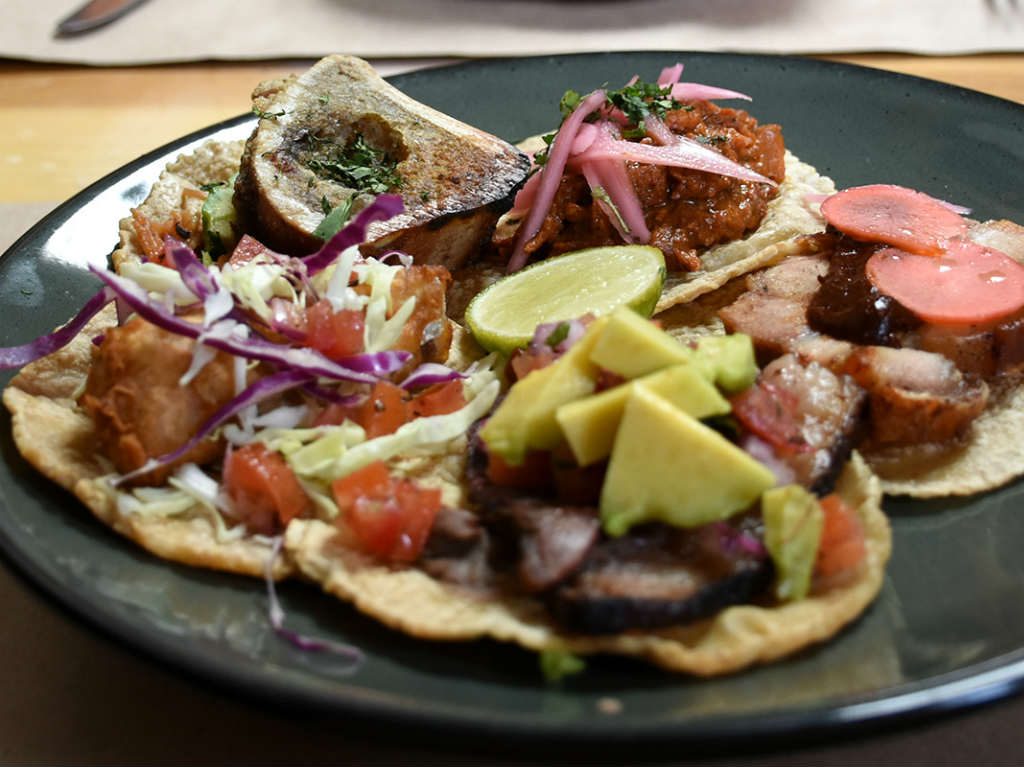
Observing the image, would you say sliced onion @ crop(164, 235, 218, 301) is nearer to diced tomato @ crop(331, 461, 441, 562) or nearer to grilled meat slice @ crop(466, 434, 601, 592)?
diced tomato @ crop(331, 461, 441, 562)

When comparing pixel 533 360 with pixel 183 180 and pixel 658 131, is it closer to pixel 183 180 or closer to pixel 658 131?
pixel 658 131

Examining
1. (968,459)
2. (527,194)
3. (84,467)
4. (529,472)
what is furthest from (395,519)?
(527,194)

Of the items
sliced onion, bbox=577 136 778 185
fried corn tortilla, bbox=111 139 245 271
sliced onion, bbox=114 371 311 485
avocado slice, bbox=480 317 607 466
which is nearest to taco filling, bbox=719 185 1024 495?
sliced onion, bbox=577 136 778 185

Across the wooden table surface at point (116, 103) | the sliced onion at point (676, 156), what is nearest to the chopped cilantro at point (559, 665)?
the sliced onion at point (676, 156)

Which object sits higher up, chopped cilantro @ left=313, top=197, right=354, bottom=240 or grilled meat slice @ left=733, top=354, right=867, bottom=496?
chopped cilantro @ left=313, top=197, right=354, bottom=240

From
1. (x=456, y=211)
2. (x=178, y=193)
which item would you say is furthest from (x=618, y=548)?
(x=178, y=193)
